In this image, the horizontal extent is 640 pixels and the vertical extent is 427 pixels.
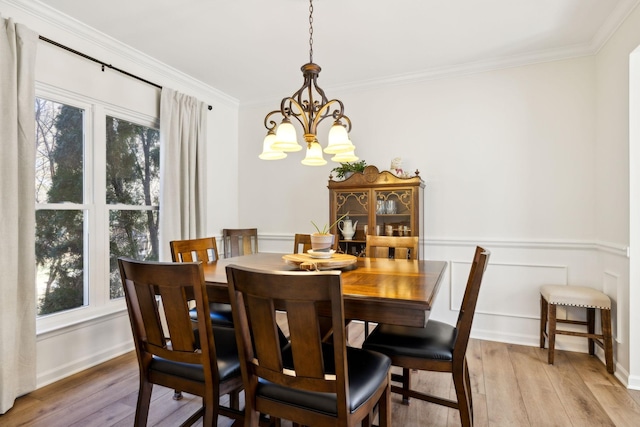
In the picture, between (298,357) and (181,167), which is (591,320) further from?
(181,167)

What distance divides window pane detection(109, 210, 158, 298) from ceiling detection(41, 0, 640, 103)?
1437 millimetres

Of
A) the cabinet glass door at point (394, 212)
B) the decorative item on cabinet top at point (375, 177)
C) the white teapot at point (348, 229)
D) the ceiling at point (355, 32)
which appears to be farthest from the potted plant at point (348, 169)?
the ceiling at point (355, 32)

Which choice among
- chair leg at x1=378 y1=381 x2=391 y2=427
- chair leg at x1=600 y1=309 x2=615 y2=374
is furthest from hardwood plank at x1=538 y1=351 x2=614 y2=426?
chair leg at x1=378 y1=381 x2=391 y2=427

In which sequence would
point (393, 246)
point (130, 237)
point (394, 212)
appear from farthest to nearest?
point (394, 212) → point (130, 237) → point (393, 246)

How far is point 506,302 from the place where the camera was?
3160 millimetres

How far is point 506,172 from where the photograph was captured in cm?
316

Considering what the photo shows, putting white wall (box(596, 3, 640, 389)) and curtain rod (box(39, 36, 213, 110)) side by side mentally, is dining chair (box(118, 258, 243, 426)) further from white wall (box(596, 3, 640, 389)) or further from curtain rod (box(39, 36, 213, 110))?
white wall (box(596, 3, 640, 389))

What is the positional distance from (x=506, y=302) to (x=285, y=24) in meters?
3.02

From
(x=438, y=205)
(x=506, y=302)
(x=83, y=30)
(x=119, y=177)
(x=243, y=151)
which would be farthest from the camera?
(x=243, y=151)

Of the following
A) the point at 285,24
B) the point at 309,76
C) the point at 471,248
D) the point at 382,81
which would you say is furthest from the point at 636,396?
the point at 285,24

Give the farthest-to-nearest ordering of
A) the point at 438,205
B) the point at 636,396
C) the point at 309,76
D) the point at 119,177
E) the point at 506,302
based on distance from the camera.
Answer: the point at 438,205 < the point at 506,302 < the point at 119,177 < the point at 636,396 < the point at 309,76

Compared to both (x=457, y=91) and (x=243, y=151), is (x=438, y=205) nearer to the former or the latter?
(x=457, y=91)

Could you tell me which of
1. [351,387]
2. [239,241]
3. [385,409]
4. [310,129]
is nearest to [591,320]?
[385,409]

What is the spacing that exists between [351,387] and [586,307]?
238 centimetres
